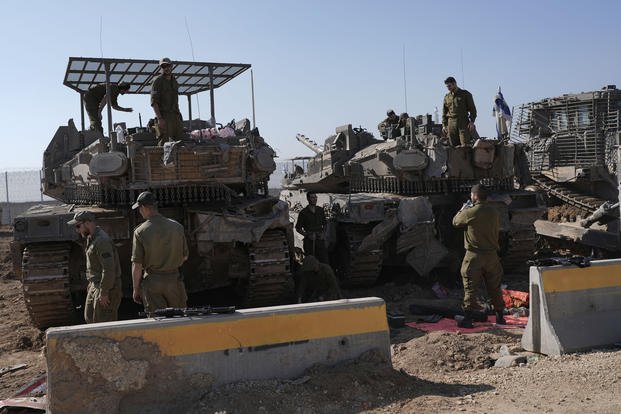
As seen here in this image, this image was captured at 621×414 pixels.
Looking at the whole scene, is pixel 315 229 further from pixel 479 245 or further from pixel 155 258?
pixel 155 258

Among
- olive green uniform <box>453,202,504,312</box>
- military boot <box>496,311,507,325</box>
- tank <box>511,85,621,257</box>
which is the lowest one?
military boot <box>496,311,507,325</box>

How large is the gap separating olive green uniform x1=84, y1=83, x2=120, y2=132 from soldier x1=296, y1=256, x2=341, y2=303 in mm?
4032

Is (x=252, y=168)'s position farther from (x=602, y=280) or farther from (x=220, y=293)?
(x=602, y=280)

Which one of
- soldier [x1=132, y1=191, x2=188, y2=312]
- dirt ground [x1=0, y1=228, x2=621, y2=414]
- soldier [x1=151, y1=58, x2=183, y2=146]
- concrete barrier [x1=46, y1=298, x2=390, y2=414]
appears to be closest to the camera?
concrete barrier [x1=46, y1=298, x2=390, y2=414]

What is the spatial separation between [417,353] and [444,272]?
5.79 meters

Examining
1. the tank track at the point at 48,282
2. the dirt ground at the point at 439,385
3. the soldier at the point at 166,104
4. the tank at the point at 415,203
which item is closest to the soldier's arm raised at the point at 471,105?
the tank at the point at 415,203

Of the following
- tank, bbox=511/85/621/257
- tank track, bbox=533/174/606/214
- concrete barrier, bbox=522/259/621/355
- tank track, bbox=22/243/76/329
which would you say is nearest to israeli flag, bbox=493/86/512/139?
tank, bbox=511/85/621/257

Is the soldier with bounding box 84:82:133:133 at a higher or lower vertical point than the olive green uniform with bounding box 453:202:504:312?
higher

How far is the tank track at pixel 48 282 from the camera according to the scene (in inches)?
318

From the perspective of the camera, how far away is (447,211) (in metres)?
12.2

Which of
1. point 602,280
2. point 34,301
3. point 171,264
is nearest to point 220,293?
point 34,301

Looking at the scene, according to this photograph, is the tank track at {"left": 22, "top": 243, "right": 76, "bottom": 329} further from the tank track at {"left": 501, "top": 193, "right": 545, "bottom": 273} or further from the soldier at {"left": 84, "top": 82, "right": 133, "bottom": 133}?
the tank track at {"left": 501, "top": 193, "right": 545, "bottom": 273}

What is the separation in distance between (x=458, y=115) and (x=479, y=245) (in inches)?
162

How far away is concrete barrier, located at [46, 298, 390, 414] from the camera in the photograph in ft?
15.1
